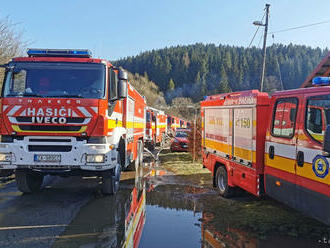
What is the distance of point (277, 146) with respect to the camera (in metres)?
5.24

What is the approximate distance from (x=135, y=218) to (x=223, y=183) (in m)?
2.68

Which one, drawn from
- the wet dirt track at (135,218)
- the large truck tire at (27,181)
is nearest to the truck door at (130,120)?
the wet dirt track at (135,218)

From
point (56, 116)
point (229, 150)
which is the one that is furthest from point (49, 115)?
point (229, 150)

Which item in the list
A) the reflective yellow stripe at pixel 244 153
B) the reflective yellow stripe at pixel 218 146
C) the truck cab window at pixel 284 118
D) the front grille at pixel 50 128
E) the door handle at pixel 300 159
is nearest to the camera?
the door handle at pixel 300 159

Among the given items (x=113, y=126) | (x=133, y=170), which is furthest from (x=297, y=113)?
(x=133, y=170)

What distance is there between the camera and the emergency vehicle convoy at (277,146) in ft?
13.9

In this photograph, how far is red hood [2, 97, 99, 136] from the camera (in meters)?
6.51

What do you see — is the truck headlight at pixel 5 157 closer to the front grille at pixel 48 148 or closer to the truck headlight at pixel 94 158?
the front grille at pixel 48 148

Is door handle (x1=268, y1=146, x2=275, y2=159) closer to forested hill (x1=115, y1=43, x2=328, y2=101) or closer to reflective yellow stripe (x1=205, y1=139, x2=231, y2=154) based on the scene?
reflective yellow stripe (x1=205, y1=139, x2=231, y2=154)

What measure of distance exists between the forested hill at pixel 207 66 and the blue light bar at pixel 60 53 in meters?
84.5

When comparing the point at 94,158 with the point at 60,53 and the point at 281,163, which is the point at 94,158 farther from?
the point at 281,163

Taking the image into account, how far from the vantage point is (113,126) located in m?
7.25

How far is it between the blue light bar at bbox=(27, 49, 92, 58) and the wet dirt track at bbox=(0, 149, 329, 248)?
11.6 ft

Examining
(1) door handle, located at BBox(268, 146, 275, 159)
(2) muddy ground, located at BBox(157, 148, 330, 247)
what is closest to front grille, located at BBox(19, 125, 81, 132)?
(2) muddy ground, located at BBox(157, 148, 330, 247)
